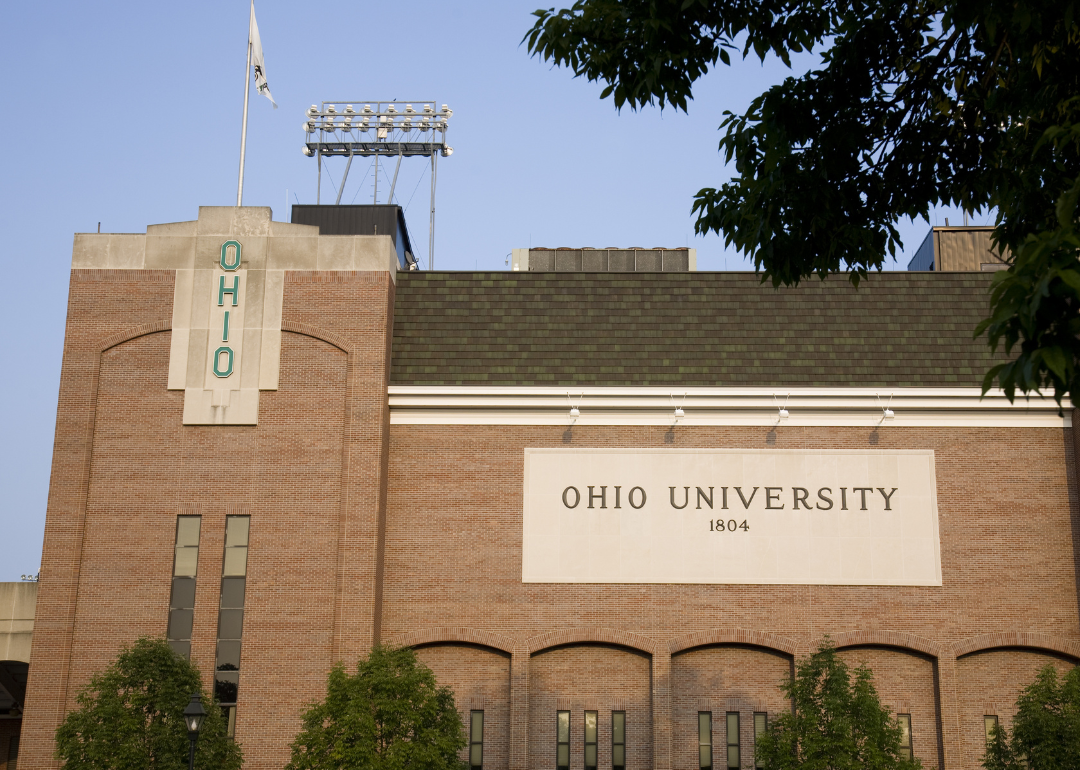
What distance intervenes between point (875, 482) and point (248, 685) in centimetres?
1598

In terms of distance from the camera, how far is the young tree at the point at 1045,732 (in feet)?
70.8

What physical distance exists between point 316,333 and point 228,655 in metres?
8.04

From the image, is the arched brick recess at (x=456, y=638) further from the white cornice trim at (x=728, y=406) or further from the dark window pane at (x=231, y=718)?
the white cornice trim at (x=728, y=406)

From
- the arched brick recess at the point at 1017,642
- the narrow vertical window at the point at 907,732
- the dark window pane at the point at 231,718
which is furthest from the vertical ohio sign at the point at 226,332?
the arched brick recess at the point at 1017,642

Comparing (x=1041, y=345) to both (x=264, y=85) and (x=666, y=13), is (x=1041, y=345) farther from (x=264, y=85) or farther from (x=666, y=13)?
(x=264, y=85)

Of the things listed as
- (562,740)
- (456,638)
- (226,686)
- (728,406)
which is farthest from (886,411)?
(226,686)

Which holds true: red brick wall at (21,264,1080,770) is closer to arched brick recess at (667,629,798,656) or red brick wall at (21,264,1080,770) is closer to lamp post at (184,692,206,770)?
arched brick recess at (667,629,798,656)

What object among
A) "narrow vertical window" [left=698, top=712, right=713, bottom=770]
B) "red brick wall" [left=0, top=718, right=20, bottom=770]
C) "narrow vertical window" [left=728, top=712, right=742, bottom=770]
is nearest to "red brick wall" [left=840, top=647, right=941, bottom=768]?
"narrow vertical window" [left=728, top=712, right=742, bottom=770]

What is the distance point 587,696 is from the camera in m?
27.0

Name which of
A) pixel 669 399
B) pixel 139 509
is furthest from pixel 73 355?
pixel 669 399

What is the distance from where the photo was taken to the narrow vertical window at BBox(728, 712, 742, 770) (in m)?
26.5

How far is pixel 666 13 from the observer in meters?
10.9

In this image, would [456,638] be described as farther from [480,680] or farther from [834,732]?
[834,732]

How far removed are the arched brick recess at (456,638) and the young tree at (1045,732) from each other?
11.0 metres
